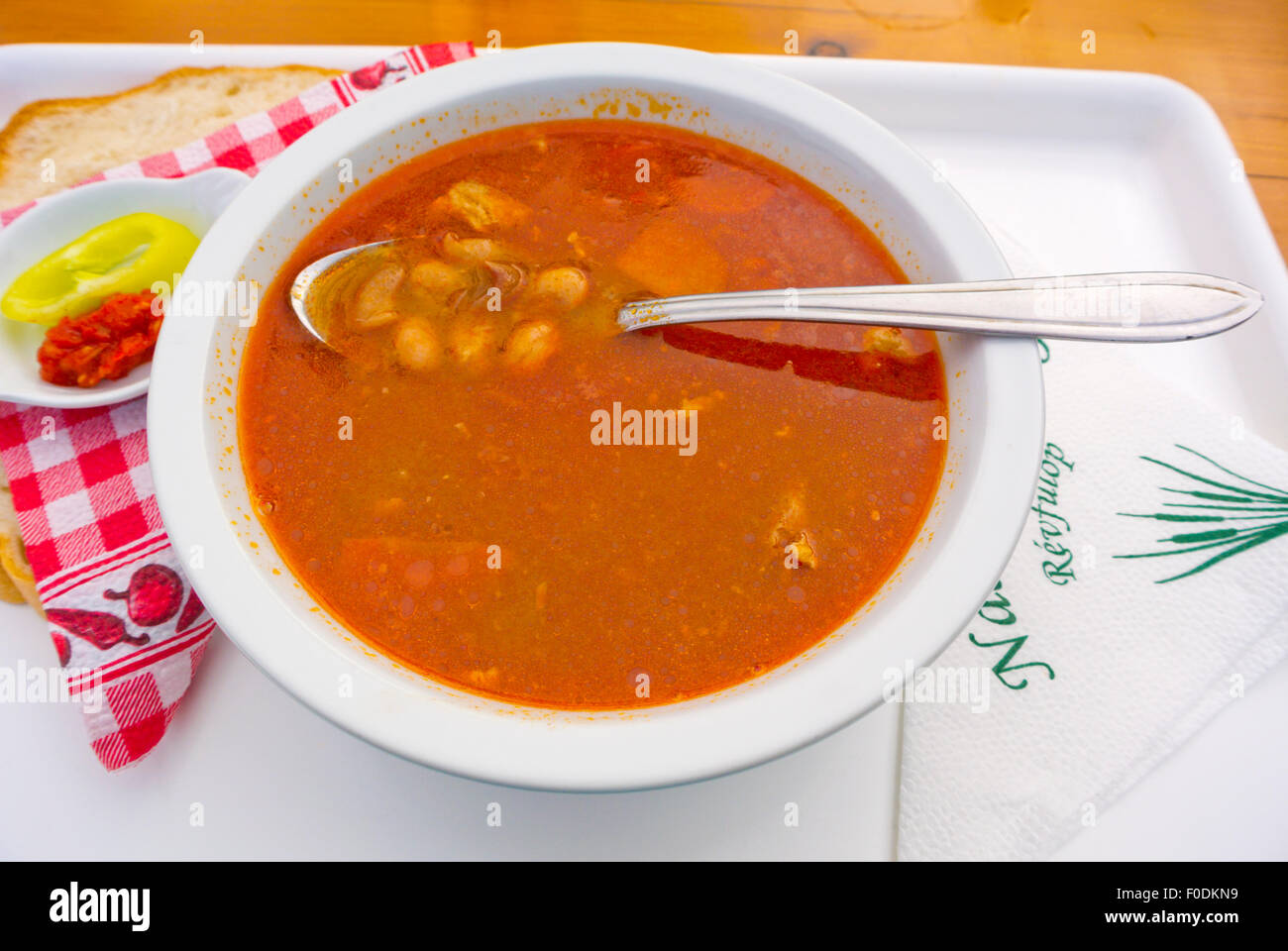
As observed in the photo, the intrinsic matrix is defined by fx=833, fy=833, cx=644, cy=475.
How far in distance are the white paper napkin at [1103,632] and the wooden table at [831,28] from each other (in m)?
1.20

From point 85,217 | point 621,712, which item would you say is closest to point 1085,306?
point 621,712

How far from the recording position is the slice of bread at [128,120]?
6.66 feet

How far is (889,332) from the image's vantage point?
5.00 ft

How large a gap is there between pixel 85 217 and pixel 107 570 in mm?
850

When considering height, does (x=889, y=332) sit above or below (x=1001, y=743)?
above

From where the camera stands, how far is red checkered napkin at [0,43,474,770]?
1.50 m

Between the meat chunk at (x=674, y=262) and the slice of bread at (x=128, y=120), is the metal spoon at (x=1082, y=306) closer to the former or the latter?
the meat chunk at (x=674, y=262)

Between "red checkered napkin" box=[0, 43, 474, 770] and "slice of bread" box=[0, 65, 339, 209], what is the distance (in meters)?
0.68

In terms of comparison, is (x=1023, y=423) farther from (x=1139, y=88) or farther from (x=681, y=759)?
(x=1139, y=88)

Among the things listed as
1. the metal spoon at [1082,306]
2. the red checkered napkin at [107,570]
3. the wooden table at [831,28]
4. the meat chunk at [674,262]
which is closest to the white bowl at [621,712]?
the metal spoon at [1082,306]

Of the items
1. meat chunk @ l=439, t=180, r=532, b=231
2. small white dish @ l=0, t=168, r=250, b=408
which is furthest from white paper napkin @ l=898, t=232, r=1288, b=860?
small white dish @ l=0, t=168, r=250, b=408

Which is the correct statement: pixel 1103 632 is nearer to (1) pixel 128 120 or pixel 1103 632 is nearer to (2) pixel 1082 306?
(2) pixel 1082 306

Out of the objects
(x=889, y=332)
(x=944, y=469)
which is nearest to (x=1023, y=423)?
(x=944, y=469)

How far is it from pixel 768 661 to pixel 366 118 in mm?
1229
